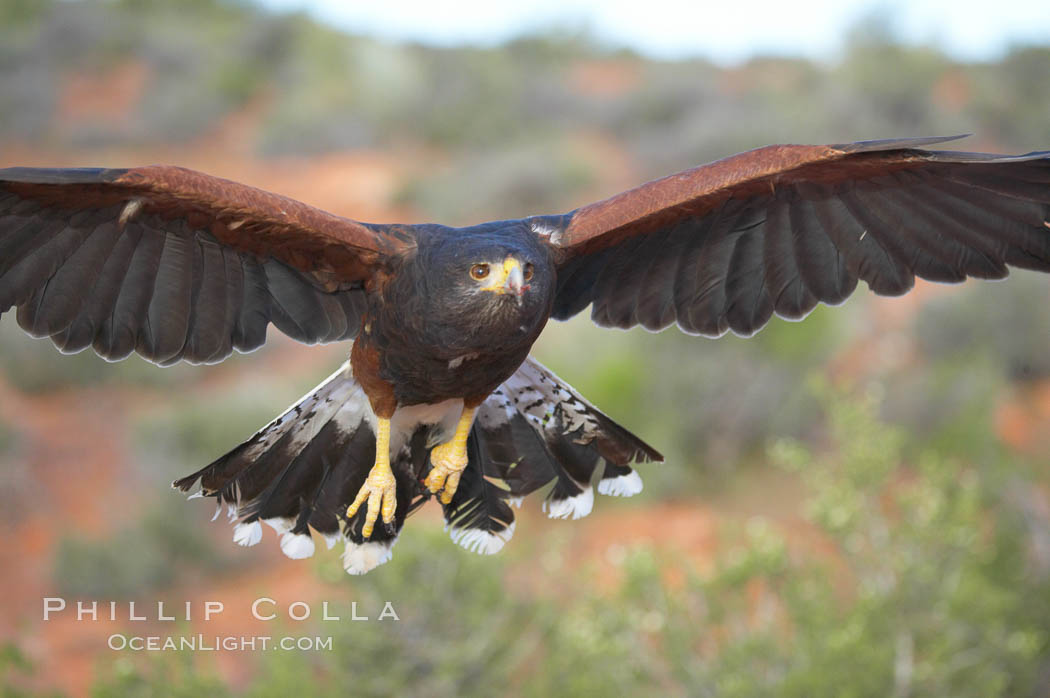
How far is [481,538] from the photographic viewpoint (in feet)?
16.2

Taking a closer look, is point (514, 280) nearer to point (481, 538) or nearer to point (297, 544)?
point (481, 538)

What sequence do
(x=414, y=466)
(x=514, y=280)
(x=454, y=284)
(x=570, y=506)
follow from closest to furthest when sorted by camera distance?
1. (x=514, y=280)
2. (x=454, y=284)
3. (x=570, y=506)
4. (x=414, y=466)

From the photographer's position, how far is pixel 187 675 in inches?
264

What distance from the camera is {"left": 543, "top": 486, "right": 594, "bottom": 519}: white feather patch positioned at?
5026 mm

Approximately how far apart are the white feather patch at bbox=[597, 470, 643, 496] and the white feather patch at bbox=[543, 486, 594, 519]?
9 centimetres

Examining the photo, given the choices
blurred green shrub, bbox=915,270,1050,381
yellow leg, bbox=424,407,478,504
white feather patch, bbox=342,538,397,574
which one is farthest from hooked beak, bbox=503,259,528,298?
blurred green shrub, bbox=915,270,1050,381

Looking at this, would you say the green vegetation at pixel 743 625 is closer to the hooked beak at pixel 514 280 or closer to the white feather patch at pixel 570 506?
the white feather patch at pixel 570 506

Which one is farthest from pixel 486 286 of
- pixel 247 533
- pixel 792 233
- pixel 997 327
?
pixel 997 327

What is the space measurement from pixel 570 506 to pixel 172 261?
2268mm

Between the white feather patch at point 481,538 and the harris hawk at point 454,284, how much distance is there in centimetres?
1

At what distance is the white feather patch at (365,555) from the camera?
4.82 metres

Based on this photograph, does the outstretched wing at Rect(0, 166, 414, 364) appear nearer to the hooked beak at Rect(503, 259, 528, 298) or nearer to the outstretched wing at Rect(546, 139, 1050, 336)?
the hooked beak at Rect(503, 259, 528, 298)

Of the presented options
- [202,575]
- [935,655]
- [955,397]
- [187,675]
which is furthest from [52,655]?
[955,397]

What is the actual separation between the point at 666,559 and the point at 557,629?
1.16 metres
